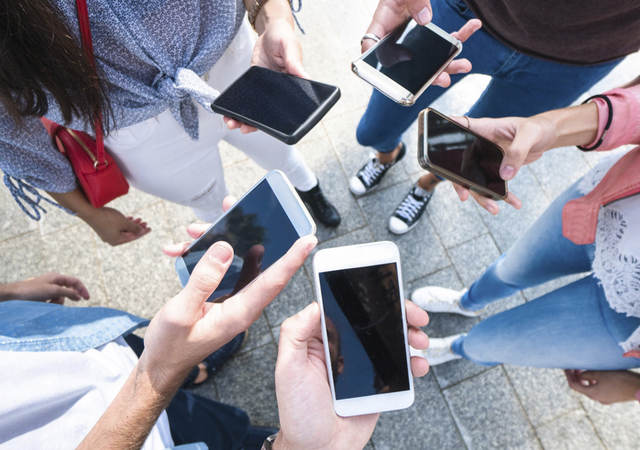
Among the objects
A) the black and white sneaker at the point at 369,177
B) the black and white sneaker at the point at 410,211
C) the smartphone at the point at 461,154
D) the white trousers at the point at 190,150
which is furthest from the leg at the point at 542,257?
the white trousers at the point at 190,150

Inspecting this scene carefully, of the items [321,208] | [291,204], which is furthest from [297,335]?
[321,208]

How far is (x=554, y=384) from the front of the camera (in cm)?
219

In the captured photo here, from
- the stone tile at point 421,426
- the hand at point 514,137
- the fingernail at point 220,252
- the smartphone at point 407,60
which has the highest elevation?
the smartphone at point 407,60

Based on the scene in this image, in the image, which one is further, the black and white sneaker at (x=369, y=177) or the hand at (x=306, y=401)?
the black and white sneaker at (x=369, y=177)

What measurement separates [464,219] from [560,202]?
3.56 ft

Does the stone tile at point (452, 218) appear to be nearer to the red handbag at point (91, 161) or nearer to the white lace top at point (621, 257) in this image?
the white lace top at point (621, 257)

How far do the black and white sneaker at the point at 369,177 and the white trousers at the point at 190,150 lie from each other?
78cm

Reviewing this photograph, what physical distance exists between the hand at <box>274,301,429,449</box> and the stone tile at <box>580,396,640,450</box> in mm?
1645

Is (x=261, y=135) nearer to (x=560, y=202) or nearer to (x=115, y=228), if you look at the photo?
(x=115, y=228)

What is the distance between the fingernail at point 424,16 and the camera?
4.71 feet

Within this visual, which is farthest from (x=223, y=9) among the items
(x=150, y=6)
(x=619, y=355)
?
(x=619, y=355)

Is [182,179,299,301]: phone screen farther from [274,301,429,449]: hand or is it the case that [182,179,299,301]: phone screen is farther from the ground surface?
the ground surface

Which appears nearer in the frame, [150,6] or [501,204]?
[150,6]

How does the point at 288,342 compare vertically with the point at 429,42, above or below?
below
